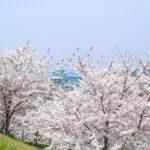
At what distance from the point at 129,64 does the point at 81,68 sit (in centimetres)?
262

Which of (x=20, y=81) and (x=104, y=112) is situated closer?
(x=104, y=112)

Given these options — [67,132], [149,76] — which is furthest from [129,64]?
[67,132]

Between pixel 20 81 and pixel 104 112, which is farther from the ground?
pixel 20 81

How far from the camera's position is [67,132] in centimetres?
1320

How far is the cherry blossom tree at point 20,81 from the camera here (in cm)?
1958

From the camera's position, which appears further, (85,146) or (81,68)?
(81,68)

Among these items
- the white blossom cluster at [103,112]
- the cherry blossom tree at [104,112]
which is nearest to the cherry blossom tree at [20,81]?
the white blossom cluster at [103,112]

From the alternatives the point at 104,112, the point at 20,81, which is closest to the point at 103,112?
the point at 104,112

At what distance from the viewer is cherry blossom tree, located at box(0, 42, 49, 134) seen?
19.6m

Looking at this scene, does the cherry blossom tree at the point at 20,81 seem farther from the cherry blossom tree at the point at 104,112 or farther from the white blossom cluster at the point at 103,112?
the cherry blossom tree at the point at 104,112

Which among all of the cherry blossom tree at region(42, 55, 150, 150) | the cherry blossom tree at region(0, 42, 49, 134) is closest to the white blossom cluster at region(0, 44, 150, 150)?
the cherry blossom tree at region(42, 55, 150, 150)

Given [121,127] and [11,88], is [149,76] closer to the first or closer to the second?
[121,127]

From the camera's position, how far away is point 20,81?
19781 mm

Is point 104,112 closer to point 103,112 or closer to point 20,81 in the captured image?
point 103,112
